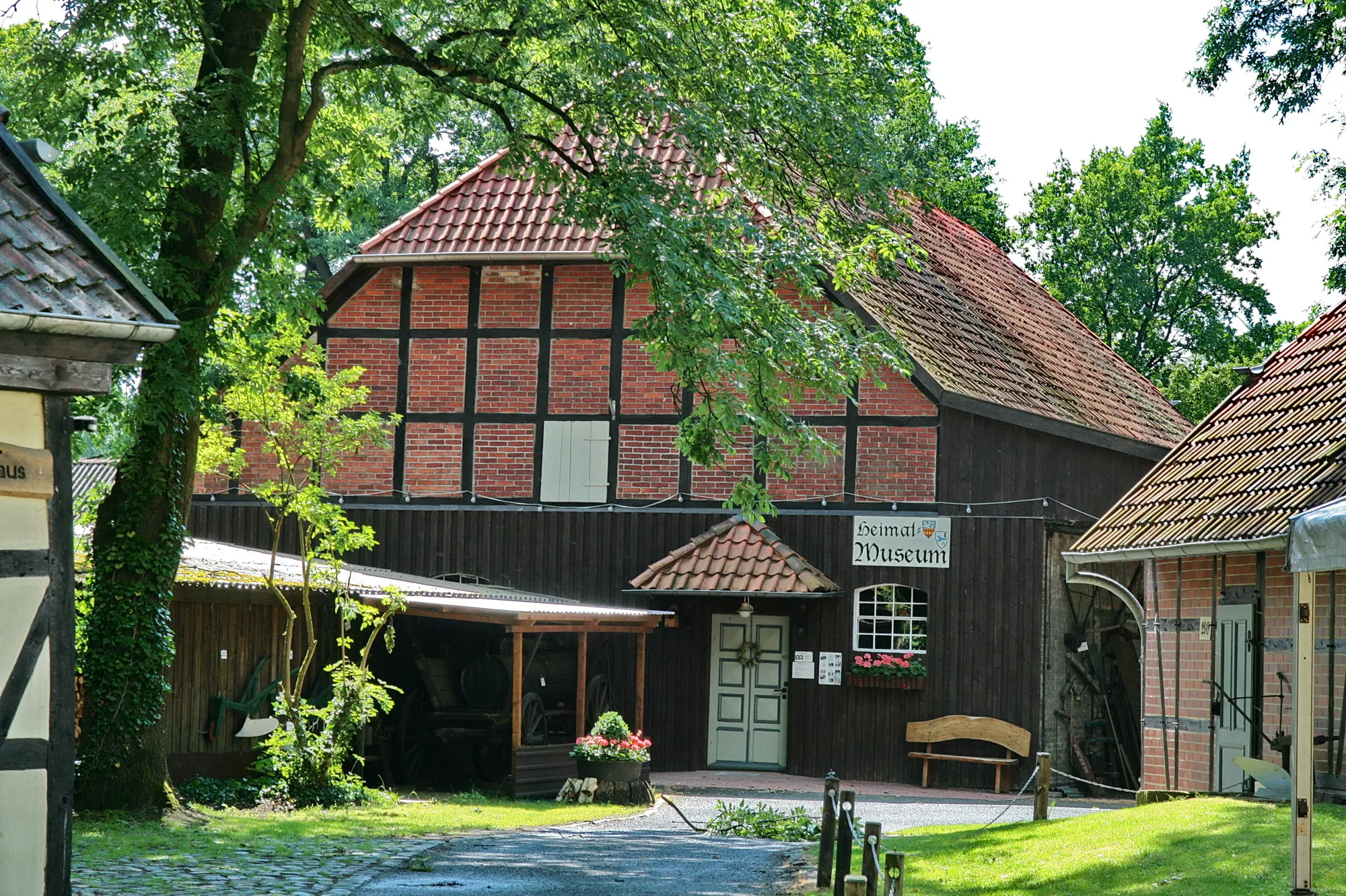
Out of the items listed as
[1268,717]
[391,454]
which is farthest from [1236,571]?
[391,454]

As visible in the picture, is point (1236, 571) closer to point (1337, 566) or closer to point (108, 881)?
point (1337, 566)

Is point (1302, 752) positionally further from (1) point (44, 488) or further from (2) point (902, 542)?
(2) point (902, 542)

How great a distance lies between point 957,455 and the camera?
19.9 metres

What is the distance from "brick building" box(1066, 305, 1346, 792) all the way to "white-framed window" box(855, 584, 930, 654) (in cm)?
565

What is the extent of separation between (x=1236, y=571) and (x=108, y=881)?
28.7 feet

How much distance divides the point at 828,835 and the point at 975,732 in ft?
32.0

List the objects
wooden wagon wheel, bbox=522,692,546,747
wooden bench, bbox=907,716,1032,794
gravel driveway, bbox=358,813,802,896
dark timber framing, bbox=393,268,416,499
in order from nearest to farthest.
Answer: gravel driveway, bbox=358,813,802,896
wooden wagon wheel, bbox=522,692,546,747
wooden bench, bbox=907,716,1032,794
dark timber framing, bbox=393,268,416,499

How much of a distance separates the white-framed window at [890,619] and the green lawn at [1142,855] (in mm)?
7706

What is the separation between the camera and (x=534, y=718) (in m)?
18.5

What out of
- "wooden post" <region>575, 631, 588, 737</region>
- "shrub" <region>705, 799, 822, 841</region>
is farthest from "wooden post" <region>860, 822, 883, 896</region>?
"wooden post" <region>575, 631, 588, 737</region>

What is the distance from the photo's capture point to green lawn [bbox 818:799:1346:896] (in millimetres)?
8922

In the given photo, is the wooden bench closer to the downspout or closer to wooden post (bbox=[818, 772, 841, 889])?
the downspout

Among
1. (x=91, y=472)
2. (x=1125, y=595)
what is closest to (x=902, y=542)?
(x=1125, y=595)

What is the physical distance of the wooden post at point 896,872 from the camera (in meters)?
6.55
